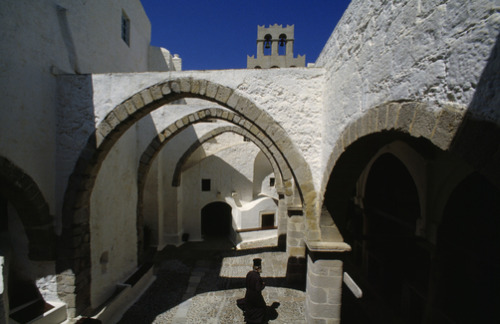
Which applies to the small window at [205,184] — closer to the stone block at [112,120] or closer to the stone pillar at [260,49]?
the stone block at [112,120]

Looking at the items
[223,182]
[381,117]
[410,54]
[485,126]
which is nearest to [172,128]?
[223,182]

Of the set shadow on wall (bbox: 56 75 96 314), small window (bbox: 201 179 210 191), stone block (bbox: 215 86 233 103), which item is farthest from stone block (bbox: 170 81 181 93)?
small window (bbox: 201 179 210 191)

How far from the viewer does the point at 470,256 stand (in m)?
3.37

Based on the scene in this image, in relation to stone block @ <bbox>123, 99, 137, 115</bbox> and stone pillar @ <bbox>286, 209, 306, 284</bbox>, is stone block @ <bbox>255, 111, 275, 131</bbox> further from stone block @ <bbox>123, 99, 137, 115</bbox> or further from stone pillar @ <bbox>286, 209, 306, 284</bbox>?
stone pillar @ <bbox>286, 209, 306, 284</bbox>

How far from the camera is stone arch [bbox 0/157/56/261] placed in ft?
12.2

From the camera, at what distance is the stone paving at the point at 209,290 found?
17.8 feet

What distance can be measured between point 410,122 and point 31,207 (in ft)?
17.5

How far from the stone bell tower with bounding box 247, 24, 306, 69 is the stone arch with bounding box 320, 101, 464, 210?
14.6 metres

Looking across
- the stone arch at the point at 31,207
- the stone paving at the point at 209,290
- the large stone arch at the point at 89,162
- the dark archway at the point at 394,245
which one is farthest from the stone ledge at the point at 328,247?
the stone arch at the point at 31,207

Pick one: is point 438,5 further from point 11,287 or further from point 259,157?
point 259,157

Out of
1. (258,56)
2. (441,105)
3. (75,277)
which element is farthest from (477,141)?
(258,56)

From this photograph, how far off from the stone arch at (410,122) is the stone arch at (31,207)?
4.67 m

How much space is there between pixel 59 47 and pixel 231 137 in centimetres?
894

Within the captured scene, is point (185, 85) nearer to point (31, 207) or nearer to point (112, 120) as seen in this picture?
point (112, 120)
